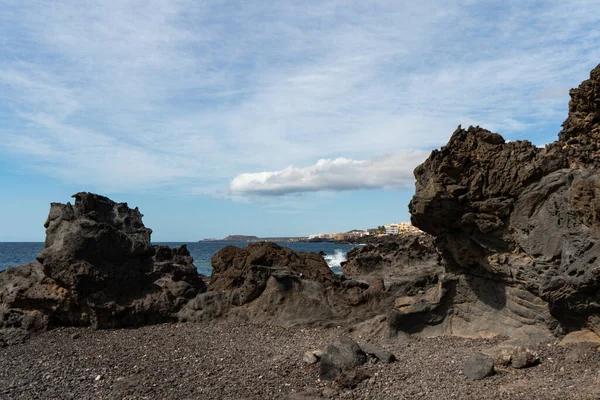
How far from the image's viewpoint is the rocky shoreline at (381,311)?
9.09 m

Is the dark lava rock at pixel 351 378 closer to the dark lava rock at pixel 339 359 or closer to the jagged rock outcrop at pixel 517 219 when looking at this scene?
the dark lava rock at pixel 339 359

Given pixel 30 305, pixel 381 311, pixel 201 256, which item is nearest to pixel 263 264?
pixel 381 311

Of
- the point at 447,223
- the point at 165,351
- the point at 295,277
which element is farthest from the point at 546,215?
the point at 165,351

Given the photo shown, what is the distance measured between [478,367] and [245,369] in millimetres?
4569

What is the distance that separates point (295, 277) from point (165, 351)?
456cm

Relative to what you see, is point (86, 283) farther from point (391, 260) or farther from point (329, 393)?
point (391, 260)

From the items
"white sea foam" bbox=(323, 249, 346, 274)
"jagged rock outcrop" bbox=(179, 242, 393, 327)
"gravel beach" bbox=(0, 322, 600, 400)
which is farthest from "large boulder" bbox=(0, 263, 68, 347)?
"white sea foam" bbox=(323, 249, 346, 274)

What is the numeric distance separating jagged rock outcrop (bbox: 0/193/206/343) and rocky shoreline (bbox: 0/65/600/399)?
0.04 meters

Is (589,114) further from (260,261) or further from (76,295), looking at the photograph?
(76,295)

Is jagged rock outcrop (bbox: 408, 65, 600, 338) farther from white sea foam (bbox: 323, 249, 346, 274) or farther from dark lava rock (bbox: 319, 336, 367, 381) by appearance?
white sea foam (bbox: 323, 249, 346, 274)

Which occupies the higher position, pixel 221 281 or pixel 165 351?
pixel 221 281

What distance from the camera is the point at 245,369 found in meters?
10.5

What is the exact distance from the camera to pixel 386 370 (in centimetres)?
964

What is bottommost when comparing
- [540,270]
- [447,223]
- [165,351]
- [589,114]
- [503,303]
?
[165,351]
